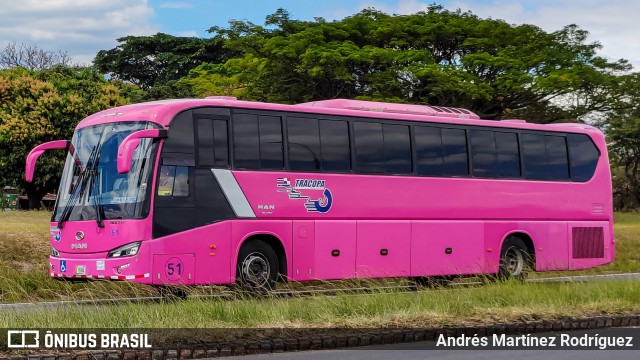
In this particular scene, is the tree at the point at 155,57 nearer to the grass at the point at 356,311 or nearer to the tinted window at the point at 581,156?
the tinted window at the point at 581,156

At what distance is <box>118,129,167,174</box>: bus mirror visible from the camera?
14.6 m

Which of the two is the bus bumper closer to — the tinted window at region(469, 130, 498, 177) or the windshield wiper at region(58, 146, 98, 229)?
the windshield wiper at region(58, 146, 98, 229)

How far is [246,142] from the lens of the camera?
55.5 feet

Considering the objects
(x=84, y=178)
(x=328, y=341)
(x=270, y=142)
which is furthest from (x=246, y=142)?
(x=328, y=341)

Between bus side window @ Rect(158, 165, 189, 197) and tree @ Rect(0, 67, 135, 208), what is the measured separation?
24.6 meters

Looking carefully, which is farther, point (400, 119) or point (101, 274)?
point (400, 119)

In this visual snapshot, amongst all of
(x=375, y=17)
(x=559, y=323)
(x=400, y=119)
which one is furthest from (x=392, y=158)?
(x=375, y=17)

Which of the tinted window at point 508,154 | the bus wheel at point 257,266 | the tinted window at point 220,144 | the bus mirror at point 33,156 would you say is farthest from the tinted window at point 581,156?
the bus mirror at point 33,156

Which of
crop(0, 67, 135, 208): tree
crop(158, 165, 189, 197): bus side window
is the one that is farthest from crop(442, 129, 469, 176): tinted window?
crop(0, 67, 135, 208): tree

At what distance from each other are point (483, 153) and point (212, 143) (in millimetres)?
6947

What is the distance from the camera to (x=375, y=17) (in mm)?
43125

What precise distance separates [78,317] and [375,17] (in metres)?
33.8

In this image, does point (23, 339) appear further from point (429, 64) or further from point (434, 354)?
point (429, 64)

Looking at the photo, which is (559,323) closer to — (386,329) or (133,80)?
(386,329)
